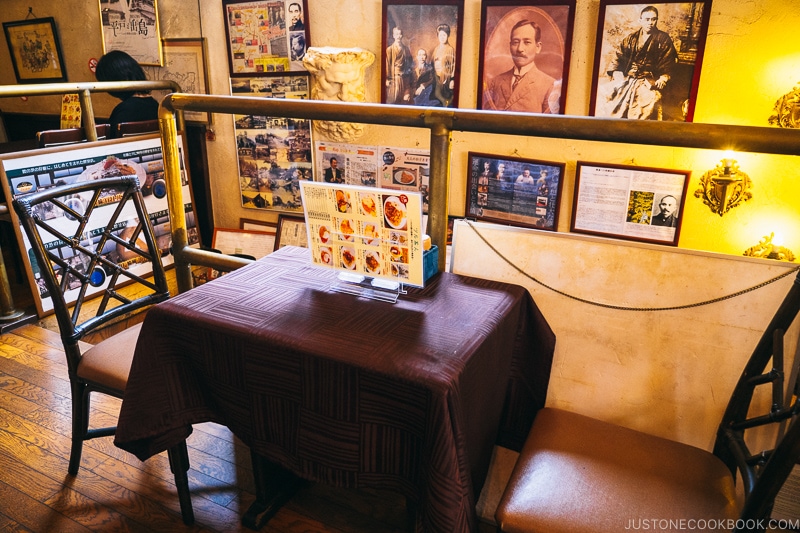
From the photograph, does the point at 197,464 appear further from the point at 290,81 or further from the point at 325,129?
the point at 290,81

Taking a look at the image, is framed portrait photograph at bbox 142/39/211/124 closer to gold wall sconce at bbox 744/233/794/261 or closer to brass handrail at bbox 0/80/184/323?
brass handrail at bbox 0/80/184/323

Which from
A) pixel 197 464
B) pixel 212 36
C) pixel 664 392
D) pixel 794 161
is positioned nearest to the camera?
pixel 664 392

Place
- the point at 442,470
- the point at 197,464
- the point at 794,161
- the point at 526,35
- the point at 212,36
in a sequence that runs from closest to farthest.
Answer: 1. the point at 442,470
2. the point at 197,464
3. the point at 794,161
4. the point at 526,35
5. the point at 212,36

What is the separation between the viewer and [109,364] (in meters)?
1.77

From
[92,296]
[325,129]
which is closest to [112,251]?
[92,296]

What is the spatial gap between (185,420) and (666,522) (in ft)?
3.57

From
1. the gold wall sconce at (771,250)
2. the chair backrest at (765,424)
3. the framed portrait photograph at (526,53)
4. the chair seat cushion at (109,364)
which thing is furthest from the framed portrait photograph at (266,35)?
the chair backrest at (765,424)

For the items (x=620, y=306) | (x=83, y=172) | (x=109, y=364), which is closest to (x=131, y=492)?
(x=109, y=364)

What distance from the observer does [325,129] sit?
3.70m

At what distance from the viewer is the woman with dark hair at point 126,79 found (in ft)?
12.5

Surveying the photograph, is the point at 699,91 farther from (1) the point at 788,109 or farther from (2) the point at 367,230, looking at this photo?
(2) the point at 367,230

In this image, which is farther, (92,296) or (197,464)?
(92,296)

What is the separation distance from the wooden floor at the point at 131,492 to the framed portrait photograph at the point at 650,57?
2.31m

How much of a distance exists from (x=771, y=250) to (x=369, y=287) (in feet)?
7.91
